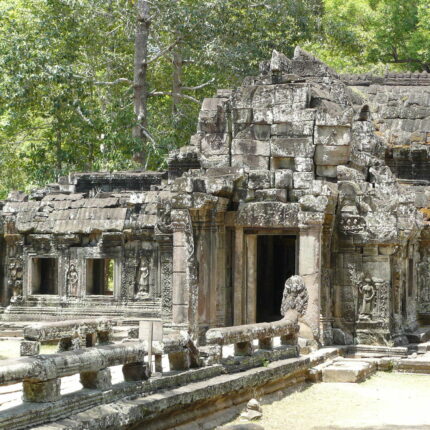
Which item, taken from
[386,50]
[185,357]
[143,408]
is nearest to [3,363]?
[143,408]

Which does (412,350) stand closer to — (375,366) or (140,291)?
(375,366)

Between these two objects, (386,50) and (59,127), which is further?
(386,50)

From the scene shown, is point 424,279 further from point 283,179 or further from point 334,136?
point 283,179

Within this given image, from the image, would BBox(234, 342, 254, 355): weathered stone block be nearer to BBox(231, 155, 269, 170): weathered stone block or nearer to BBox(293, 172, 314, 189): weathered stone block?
BBox(293, 172, 314, 189): weathered stone block

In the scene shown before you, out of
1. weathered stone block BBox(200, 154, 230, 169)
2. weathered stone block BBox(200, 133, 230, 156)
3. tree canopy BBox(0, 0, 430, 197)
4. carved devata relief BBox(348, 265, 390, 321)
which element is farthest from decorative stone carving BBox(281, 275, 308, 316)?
tree canopy BBox(0, 0, 430, 197)

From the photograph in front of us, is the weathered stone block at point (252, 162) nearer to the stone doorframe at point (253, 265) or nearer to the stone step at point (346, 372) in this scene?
the stone doorframe at point (253, 265)

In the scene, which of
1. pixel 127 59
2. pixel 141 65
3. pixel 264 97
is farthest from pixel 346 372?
pixel 127 59

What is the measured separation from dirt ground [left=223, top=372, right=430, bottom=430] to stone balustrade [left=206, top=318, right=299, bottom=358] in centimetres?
71

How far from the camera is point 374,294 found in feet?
49.6

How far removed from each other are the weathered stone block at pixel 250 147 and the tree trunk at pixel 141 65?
51.1 ft

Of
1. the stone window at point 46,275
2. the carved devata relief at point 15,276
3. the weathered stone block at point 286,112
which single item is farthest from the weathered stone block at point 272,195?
the carved devata relief at point 15,276

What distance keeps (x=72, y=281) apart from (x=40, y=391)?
13.4 m

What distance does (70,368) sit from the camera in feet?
27.0

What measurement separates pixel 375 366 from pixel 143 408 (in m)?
6.20
